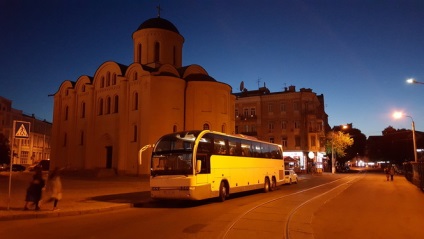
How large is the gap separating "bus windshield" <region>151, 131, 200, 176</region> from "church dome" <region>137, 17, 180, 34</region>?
31.5 meters

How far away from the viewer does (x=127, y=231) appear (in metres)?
9.64

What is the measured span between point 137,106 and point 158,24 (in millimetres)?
11789

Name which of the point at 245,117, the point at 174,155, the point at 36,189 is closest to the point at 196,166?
the point at 174,155

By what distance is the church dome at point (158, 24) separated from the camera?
4556 centimetres

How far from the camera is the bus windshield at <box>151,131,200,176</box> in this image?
15.9 meters

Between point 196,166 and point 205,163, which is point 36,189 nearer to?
point 196,166

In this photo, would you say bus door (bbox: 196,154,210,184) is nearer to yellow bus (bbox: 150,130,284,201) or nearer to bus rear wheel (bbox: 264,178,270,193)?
yellow bus (bbox: 150,130,284,201)

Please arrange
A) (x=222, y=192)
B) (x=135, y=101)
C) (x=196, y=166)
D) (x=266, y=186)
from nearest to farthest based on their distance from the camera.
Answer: (x=196, y=166), (x=222, y=192), (x=266, y=186), (x=135, y=101)

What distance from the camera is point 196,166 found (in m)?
15.7

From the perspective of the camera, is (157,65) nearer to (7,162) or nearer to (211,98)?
(211,98)

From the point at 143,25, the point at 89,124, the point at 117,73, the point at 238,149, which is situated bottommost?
the point at 238,149

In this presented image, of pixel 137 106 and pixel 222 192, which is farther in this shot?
pixel 137 106

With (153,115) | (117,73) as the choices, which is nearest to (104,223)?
(153,115)

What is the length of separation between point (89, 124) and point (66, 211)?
33385mm
